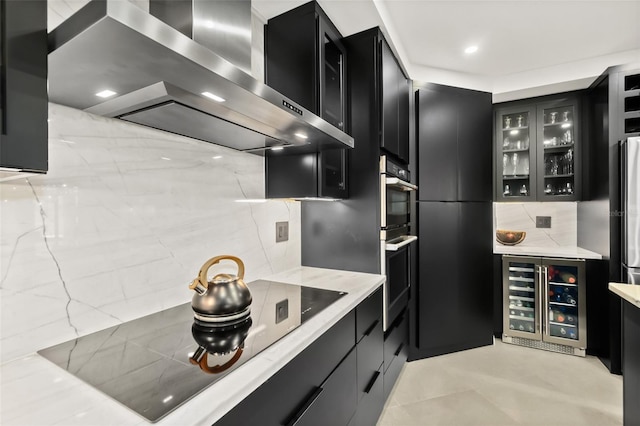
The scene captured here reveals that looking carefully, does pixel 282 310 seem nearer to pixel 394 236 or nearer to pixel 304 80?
pixel 394 236

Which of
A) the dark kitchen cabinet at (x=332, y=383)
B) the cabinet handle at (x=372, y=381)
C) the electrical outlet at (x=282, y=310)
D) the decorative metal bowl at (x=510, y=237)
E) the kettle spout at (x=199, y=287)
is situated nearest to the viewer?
the dark kitchen cabinet at (x=332, y=383)

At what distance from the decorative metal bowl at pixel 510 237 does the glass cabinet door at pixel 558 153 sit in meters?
0.39

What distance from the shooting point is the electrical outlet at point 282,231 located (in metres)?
1.91

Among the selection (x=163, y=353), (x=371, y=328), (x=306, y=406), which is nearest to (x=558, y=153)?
(x=371, y=328)

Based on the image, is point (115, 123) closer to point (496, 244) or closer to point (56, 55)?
point (56, 55)

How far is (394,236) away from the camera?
80.4 inches

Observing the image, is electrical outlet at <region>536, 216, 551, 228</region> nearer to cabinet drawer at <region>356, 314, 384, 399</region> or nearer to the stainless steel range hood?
cabinet drawer at <region>356, 314, 384, 399</region>

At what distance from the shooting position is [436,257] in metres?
2.55

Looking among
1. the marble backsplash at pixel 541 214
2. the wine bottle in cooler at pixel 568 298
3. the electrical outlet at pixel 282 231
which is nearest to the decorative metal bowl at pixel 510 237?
the marble backsplash at pixel 541 214

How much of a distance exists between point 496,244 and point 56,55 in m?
3.55

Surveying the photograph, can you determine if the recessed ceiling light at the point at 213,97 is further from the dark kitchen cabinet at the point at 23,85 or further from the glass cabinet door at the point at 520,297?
the glass cabinet door at the point at 520,297

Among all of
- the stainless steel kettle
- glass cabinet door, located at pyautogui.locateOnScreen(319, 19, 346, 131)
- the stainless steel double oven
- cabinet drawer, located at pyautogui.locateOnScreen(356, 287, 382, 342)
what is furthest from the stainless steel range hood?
cabinet drawer, located at pyautogui.locateOnScreen(356, 287, 382, 342)

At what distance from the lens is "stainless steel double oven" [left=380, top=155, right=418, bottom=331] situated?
73.7 inches

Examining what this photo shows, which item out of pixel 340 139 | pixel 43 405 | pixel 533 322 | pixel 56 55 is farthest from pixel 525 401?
pixel 56 55
